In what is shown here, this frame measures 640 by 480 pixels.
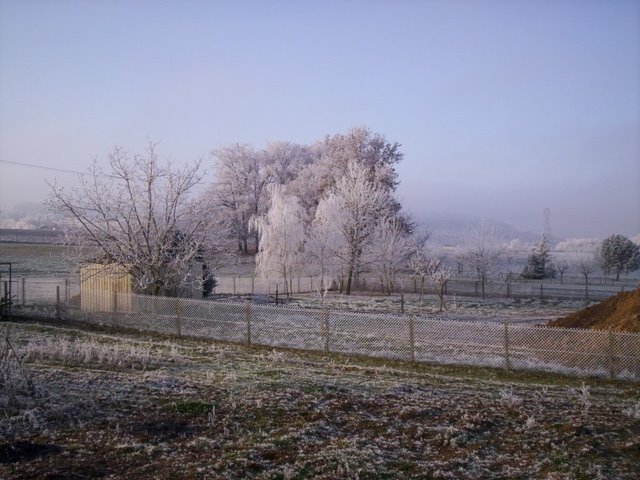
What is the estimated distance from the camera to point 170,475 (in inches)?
237

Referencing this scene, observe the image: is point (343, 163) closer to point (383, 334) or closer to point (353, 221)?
point (353, 221)

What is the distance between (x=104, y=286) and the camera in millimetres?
25359

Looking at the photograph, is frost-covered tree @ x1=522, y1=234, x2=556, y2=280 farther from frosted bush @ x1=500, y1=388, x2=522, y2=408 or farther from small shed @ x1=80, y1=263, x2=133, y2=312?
frosted bush @ x1=500, y1=388, x2=522, y2=408

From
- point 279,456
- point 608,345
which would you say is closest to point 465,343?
point 608,345

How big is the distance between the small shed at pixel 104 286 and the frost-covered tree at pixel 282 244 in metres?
15.5

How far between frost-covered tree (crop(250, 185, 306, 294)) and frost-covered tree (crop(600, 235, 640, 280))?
35.2m

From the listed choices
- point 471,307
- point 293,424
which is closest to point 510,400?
point 293,424

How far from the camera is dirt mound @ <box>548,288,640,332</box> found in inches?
629

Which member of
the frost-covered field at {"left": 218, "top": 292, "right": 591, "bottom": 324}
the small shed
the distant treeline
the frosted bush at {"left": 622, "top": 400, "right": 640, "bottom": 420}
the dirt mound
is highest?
the distant treeline

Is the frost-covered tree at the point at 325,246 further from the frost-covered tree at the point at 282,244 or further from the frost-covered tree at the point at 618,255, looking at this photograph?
the frost-covered tree at the point at 618,255

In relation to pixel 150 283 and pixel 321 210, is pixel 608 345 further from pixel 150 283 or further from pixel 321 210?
pixel 321 210

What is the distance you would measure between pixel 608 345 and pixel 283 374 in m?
6.64

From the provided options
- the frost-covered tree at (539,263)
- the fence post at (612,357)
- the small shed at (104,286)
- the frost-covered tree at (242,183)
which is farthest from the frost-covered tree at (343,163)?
the fence post at (612,357)

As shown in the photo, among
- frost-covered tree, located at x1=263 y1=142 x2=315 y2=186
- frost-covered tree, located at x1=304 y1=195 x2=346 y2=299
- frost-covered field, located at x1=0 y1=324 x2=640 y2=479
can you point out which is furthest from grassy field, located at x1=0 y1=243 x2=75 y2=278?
frost-covered field, located at x1=0 y1=324 x2=640 y2=479
